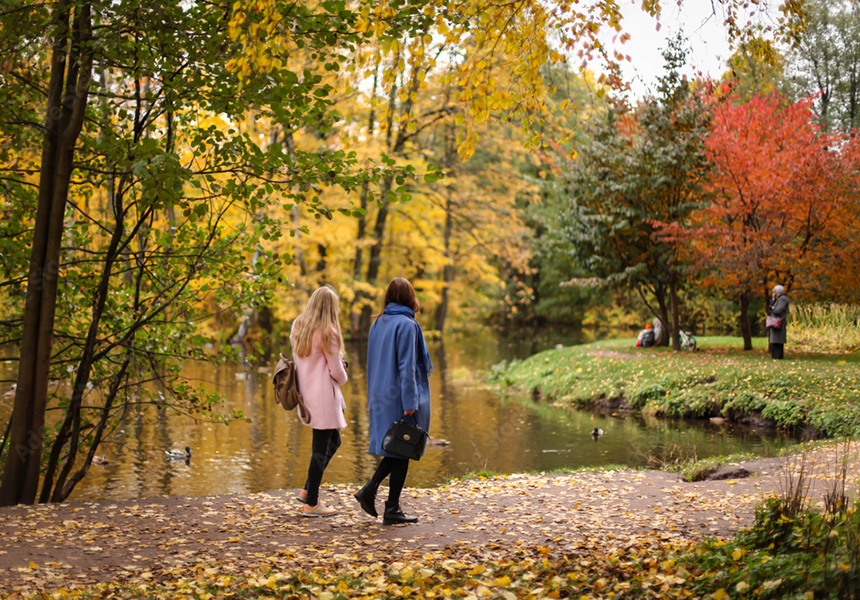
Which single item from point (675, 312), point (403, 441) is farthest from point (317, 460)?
point (675, 312)

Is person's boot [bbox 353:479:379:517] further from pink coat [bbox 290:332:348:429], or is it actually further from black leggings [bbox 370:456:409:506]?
pink coat [bbox 290:332:348:429]

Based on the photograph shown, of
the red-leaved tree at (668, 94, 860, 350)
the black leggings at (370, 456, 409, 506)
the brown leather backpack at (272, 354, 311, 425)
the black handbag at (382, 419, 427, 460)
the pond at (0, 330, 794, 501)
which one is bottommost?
the pond at (0, 330, 794, 501)

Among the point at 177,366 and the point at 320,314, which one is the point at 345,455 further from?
the point at 320,314

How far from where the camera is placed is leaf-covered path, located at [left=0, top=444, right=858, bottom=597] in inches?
189

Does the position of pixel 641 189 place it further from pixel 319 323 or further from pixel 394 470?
pixel 394 470

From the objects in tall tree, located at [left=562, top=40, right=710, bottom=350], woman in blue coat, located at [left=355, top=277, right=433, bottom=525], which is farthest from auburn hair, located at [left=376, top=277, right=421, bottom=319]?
tall tree, located at [left=562, top=40, right=710, bottom=350]

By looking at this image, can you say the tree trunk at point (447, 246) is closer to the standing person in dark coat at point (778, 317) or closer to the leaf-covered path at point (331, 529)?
the standing person in dark coat at point (778, 317)

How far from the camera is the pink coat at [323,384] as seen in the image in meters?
6.13

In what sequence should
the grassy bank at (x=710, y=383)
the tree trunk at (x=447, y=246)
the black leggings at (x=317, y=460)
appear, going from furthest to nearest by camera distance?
the tree trunk at (x=447, y=246) < the grassy bank at (x=710, y=383) < the black leggings at (x=317, y=460)

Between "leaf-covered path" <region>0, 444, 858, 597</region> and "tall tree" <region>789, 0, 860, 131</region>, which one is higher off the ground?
"tall tree" <region>789, 0, 860, 131</region>

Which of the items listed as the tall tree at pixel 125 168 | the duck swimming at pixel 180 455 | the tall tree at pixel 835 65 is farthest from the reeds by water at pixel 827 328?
the tall tree at pixel 125 168

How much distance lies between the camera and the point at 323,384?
6.15 m

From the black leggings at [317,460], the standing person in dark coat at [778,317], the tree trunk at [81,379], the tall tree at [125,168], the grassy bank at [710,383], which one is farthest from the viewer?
the standing person in dark coat at [778,317]

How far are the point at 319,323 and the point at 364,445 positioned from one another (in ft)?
21.1
